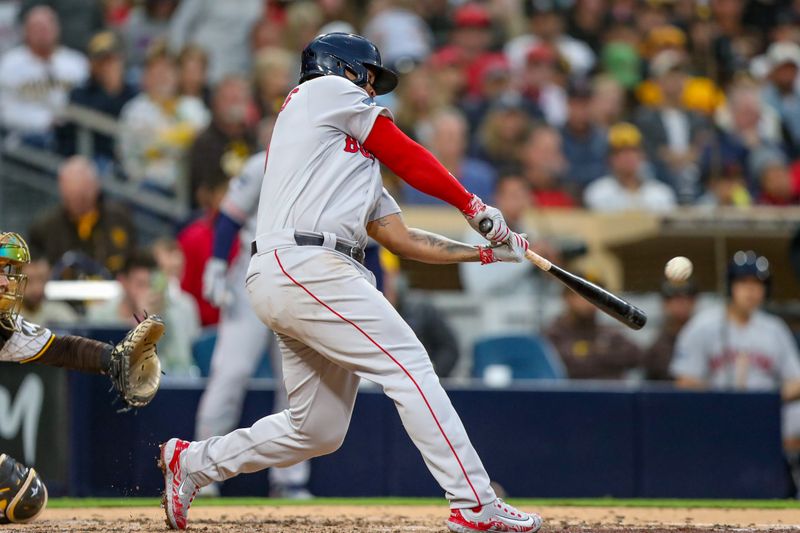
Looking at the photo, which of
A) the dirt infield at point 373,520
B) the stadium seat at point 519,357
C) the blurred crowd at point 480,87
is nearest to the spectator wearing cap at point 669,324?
the stadium seat at point 519,357

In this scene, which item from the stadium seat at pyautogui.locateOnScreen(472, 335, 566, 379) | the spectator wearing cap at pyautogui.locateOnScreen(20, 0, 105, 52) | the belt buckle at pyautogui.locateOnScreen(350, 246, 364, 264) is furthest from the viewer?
the spectator wearing cap at pyautogui.locateOnScreen(20, 0, 105, 52)

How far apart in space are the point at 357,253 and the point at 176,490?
1.24 m

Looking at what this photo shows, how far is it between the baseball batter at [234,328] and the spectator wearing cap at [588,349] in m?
2.40

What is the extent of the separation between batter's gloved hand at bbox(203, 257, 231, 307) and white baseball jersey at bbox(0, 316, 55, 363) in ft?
6.58

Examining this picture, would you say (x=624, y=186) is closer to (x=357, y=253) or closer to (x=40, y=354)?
(x=357, y=253)

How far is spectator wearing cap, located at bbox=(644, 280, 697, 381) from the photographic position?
9.11m

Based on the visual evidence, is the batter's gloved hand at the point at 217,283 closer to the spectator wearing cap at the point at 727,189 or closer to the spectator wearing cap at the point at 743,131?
the spectator wearing cap at the point at 727,189

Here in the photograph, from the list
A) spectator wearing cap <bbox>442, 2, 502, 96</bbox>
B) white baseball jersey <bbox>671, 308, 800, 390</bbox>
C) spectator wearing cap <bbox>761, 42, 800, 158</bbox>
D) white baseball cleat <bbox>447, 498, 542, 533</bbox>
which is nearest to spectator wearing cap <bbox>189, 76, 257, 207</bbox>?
spectator wearing cap <bbox>442, 2, 502, 96</bbox>

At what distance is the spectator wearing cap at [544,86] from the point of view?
Result: 12.7 metres

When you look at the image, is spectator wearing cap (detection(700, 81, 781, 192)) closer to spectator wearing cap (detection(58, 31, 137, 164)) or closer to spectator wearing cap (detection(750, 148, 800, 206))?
spectator wearing cap (detection(750, 148, 800, 206))

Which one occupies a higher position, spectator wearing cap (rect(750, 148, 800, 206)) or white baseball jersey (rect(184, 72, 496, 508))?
spectator wearing cap (rect(750, 148, 800, 206))

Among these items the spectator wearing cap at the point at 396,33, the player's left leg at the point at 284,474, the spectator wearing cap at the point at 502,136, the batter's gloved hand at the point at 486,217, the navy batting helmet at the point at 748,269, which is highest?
the spectator wearing cap at the point at 396,33

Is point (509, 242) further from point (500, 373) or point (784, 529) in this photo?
point (500, 373)

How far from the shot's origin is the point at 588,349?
30.1 ft
